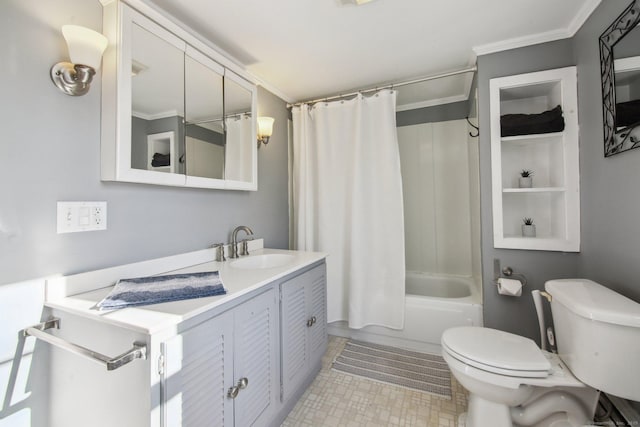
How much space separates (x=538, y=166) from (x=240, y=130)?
83.7 inches

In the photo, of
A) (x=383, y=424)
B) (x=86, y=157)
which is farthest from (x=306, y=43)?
(x=383, y=424)

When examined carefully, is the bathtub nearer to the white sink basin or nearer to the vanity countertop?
the white sink basin

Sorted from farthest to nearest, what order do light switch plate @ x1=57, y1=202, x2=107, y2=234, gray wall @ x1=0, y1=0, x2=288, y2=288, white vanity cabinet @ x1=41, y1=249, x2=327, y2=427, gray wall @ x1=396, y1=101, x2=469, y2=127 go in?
gray wall @ x1=396, y1=101, x2=469, y2=127 → light switch plate @ x1=57, y1=202, x2=107, y2=234 → gray wall @ x1=0, y1=0, x2=288, y2=288 → white vanity cabinet @ x1=41, y1=249, x2=327, y2=427

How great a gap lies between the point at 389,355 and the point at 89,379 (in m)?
1.87

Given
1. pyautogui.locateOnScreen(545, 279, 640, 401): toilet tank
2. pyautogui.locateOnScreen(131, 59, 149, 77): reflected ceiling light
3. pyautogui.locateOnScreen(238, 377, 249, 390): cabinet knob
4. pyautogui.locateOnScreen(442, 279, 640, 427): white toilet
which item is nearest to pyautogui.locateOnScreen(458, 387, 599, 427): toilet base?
pyautogui.locateOnScreen(442, 279, 640, 427): white toilet

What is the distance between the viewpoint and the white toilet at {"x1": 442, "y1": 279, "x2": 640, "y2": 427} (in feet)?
3.28

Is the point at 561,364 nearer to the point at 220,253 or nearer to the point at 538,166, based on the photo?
the point at 538,166

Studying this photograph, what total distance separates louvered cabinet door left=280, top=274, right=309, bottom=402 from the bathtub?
849 millimetres

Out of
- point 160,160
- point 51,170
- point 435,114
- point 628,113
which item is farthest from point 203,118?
point 435,114

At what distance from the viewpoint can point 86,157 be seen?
3.77 feet

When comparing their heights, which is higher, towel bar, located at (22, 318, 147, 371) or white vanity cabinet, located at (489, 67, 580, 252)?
white vanity cabinet, located at (489, 67, 580, 252)

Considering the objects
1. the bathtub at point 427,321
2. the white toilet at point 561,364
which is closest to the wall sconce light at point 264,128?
the bathtub at point 427,321

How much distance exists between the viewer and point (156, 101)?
4.42 feet

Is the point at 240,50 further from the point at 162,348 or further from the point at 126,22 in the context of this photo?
the point at 162,348
